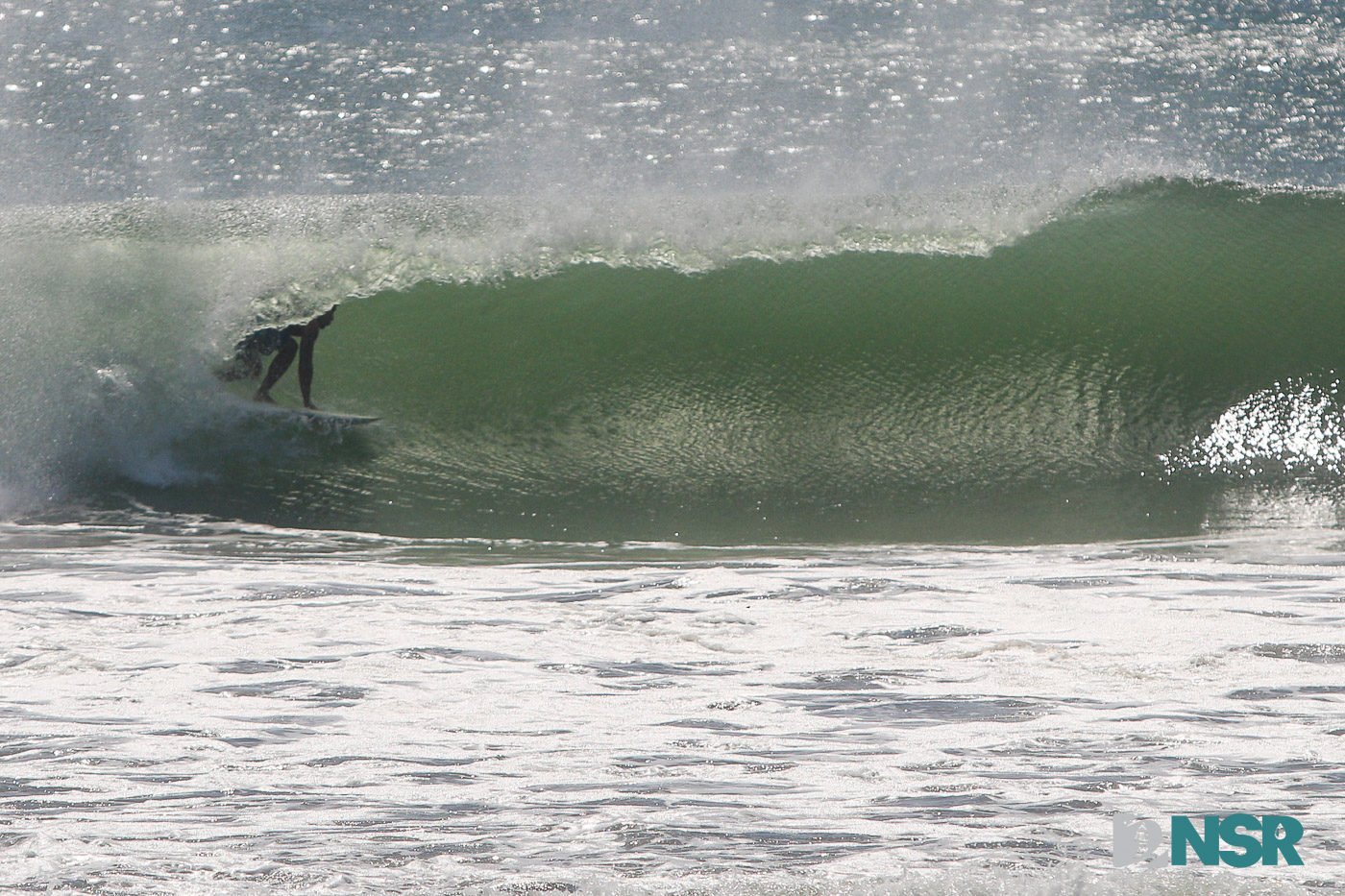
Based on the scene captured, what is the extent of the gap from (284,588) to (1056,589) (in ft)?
4.71

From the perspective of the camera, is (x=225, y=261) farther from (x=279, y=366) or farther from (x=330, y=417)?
(x=330, y=417)

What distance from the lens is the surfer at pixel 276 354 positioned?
2793mm

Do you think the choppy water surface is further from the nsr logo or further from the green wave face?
the green wave face

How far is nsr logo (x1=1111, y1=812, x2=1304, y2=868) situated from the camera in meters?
1.24

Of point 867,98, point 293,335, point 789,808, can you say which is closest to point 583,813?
point 789,808

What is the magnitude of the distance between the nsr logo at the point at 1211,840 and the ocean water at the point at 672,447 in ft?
0.07

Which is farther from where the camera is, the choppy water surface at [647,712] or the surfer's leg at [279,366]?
the surfer's leg at [279,366]

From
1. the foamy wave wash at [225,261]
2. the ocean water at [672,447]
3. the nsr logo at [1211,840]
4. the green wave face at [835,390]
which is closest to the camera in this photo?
the nsr logo at [1211,840]

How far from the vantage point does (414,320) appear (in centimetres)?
298

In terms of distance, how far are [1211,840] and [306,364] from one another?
7.40ft

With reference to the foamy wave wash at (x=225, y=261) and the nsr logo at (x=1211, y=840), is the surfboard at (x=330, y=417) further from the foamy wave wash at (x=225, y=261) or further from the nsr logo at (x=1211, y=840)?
the nsr logo at (x=1211, y=840)

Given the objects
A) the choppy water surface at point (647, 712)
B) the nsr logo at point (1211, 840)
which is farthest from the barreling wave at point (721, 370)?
the nsr logo at point (1211, 840)

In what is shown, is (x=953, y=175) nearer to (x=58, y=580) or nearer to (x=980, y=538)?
(x=980, y=538)

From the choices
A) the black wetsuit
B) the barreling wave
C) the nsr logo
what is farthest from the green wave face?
the nsr logo
